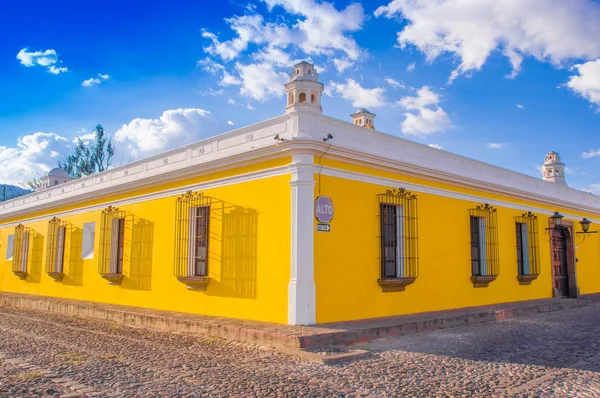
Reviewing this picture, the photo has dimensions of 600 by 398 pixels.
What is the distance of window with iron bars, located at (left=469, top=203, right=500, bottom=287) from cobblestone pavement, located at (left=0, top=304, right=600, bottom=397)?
301 cm

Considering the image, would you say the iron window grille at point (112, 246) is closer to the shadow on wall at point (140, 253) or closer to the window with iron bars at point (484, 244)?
the shadow on wall at point (140, 253)

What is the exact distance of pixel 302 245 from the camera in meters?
8.55

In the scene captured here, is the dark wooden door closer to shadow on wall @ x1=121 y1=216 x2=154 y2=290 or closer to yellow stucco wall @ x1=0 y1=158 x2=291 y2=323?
yellow stucco wall @ x1=0 y1=158 x2=291 y2=323

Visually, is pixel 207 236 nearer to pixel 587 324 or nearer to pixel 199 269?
pixel 199 269

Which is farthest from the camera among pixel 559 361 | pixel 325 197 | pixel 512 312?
pixel 512 312

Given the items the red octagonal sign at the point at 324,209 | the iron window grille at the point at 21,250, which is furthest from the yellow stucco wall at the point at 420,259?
the iron window grille at the point at 21,250

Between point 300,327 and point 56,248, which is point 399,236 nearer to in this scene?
point 300,327

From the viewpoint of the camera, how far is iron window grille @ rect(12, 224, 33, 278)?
58.3ft

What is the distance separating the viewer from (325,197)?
29.1 feet

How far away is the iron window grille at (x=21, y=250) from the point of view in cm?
1778

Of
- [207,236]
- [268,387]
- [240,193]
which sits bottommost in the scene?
[268,387]

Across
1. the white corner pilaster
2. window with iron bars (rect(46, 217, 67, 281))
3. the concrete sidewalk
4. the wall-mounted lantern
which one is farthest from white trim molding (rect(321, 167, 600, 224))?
window with iron bars (rect(46, 217, 67, 281))

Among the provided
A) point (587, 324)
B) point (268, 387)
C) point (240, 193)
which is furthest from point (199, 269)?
point (587, 324)

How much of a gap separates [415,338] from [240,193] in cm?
405
